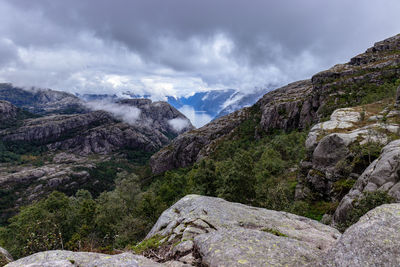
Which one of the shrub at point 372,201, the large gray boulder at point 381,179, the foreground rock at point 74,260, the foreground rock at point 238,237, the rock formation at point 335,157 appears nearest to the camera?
the foreground rock at point 74,260

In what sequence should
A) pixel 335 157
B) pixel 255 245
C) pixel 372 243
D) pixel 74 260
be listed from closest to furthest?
pixel 372 243 < pixel 74 260 < pixel 255 245 < pixel 335 157

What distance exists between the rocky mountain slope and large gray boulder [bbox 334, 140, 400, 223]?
10.1 metres

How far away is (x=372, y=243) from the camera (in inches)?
319

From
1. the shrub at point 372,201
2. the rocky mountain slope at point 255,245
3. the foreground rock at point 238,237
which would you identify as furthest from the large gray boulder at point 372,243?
the shrub at point 372,201

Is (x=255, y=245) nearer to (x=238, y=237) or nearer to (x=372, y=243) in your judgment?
(x=238, y=237)

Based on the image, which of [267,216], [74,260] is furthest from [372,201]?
[74,260]

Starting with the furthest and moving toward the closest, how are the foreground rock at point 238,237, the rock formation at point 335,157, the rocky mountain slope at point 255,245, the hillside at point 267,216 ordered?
the rock formation at point 335,157 < the foreground rock at point 238,237 < the hillside at point 267,216 < the rocky mountain slope at point 255,245

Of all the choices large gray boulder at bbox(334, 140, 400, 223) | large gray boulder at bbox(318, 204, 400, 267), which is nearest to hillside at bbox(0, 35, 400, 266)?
large gray boulder at bbox(318, 204, 400, 267)

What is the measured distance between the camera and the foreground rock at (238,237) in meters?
11.3

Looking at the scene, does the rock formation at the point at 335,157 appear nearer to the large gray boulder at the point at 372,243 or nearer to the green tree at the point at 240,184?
the green tree at the point at 240,184

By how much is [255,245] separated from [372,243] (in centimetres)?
623

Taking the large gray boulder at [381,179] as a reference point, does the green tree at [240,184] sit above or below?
below

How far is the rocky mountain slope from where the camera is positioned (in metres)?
8.26

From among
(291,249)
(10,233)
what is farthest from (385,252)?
(10,233)
